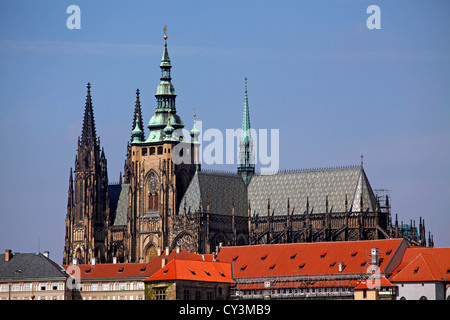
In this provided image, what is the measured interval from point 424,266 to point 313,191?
122 ft

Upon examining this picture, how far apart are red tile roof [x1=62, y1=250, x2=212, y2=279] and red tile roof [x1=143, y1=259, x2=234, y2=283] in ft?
16.5

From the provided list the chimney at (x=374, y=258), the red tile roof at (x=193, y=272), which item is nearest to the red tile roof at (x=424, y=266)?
the chimney at (x=374, y=258)

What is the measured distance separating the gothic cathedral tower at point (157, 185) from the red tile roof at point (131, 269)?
1936cm

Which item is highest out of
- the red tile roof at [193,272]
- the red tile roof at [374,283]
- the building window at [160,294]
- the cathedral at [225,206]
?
the cathedral at [225,206]

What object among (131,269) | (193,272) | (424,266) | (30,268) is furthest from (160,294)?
(424,266)

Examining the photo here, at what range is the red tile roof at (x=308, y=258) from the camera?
16388 centimetres

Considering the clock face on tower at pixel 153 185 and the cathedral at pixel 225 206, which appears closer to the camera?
the cathedral at pixel 225 206

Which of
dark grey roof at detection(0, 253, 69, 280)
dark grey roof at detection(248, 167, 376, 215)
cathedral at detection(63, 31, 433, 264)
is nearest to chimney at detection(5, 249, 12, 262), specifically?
dark grey roof at detection(0, 253, 69, 280)

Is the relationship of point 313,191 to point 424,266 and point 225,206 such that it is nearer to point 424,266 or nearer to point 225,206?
point 225,206

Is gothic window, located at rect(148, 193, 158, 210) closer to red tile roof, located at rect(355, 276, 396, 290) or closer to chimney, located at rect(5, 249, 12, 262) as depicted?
chimney, located at rect(5, 249, 12, 262)

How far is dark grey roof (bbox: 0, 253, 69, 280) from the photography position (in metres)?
173

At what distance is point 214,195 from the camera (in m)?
195

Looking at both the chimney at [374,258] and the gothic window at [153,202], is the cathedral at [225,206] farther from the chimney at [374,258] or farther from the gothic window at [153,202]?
the chimney at [374,258]
